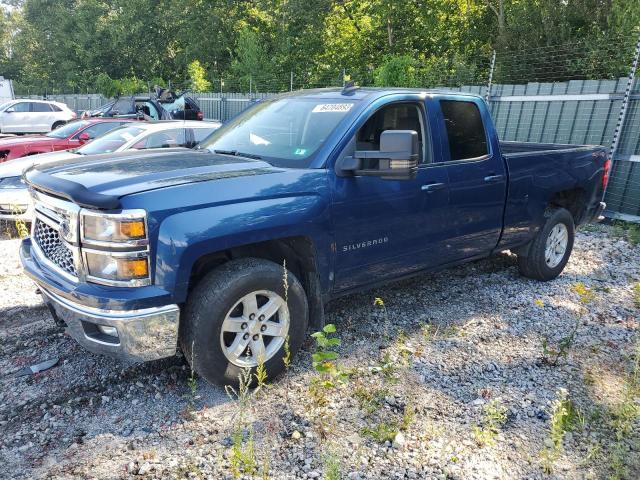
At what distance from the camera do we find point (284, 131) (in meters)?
3.78

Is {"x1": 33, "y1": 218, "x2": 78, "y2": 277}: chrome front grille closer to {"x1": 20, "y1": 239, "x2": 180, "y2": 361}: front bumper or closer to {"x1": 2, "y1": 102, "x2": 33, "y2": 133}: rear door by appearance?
{"x1": 20, "y1": 239, "x2": 180, "y2": 361}: front bumper

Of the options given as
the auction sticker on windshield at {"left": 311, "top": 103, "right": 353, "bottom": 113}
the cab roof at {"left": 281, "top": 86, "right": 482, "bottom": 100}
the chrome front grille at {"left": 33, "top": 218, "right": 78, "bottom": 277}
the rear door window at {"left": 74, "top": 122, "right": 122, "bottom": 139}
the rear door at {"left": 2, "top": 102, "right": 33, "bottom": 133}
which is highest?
the cab roof at {"left": 281, "top": 86, "right": 482, "bottom": 100}

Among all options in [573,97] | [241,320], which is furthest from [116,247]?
[573,97]

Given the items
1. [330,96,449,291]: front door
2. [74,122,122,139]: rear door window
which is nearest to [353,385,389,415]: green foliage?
[330,96,449,291]: front door

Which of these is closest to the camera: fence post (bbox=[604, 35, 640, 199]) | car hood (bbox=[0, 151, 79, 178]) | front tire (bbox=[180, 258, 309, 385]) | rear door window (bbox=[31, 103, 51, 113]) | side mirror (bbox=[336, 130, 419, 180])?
front tire (bbox=[180, 258, 309, 385])

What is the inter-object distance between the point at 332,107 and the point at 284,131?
0.41 meters

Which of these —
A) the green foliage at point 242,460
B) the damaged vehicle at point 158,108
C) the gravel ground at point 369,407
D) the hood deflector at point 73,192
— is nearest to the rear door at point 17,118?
the damaged vehicle at point 158,108

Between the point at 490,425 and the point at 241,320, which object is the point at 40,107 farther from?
the point at 490,425

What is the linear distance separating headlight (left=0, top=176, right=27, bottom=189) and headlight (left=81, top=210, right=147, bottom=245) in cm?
499

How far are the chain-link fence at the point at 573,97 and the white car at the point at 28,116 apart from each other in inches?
538

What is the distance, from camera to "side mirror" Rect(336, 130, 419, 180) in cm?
303

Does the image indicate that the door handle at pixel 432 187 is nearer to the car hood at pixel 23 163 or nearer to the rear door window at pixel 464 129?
the rear door window at pixel 464 129

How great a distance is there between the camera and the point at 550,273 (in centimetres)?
531

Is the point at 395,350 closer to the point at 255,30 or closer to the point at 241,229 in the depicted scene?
the point at 241,229
